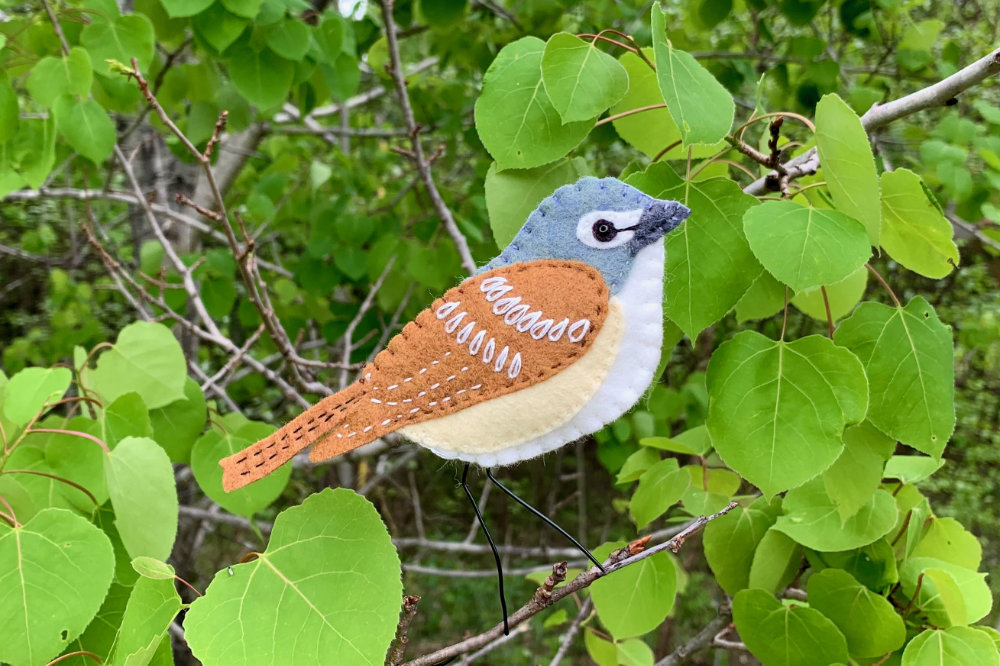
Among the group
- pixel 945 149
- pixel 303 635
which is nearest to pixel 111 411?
pixel 303 635

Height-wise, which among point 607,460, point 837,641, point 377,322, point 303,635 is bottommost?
point 607,460

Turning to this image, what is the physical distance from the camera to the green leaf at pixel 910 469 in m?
0.75

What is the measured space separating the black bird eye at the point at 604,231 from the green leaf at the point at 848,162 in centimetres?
18

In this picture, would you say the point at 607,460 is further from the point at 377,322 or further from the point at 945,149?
the point at 945,149

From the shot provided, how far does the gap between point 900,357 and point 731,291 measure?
19cm

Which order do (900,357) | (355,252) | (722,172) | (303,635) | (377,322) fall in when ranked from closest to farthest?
(303,635) < (900,357) < (722,172) < (355,252) < (377,322)

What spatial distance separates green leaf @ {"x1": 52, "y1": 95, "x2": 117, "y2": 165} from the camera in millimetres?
868

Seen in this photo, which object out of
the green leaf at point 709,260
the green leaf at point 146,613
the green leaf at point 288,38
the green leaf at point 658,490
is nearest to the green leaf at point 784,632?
the green leaf at point 658,490

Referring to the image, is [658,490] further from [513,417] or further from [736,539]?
[513,417]

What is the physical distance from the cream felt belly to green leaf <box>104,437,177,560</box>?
0.25 m

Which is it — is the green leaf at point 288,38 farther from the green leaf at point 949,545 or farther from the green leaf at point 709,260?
the green leaf at point 949,545

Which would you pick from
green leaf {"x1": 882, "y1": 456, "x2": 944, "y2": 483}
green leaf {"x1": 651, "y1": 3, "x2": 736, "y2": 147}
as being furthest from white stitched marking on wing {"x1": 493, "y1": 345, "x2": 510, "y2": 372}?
green leaf {"x1": 882, "y1": 456, "x2": 944, "y2": 483}

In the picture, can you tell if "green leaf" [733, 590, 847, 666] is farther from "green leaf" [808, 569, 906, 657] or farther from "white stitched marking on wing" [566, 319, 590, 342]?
"white stitched marking on wing" [566, 319, 590, 342]

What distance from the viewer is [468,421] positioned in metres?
0.46
